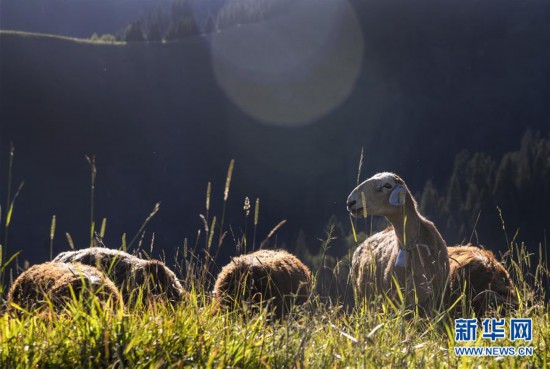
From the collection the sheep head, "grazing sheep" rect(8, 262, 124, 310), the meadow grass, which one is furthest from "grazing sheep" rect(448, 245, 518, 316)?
the meadow grass

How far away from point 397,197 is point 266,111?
147 meters

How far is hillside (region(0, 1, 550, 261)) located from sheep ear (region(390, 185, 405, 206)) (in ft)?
319

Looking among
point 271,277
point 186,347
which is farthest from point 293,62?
point 186,347

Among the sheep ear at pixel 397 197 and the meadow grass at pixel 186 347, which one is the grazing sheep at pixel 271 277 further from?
the meadow grass at pixel 186 347

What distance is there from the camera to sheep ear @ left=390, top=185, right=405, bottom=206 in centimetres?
861

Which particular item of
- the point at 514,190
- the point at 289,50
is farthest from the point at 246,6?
the point at 514,190

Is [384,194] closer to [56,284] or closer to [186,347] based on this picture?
[56,284]

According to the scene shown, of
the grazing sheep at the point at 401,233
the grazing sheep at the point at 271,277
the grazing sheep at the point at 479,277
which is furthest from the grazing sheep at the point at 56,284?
the grazing sheep at the point at 479,277

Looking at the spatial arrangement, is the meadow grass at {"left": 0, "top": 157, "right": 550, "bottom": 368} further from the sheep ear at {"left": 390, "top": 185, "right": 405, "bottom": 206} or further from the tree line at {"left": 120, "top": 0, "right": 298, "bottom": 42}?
the tree line at {"left": 120, "top": 0, "right": 298, "bottom": 42}

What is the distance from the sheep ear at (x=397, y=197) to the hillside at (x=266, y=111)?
319 ft

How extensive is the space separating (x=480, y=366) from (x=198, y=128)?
470ft

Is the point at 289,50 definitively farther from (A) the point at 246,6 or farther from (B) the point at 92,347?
(B) the point at 92,347

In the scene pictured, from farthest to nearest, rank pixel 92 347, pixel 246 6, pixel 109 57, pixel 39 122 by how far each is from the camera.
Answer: pixel 246 6 → pixel 109 57 → pixel 39 122 → pixel 92 347

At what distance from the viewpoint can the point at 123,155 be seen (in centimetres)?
13275
